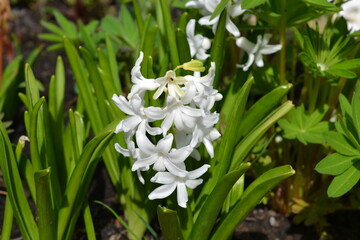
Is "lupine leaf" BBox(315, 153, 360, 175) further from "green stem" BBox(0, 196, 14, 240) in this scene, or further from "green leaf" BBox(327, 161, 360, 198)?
"green stem" BBox(0, 196, 14, 240)

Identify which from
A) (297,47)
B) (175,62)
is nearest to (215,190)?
(175,62)

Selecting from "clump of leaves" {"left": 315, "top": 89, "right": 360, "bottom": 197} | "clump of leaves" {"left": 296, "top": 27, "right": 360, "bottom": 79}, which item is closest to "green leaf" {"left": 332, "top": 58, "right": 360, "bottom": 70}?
"clump of leaves" {"left": 296, "top": 27, "right": 360, "bottom": 79}

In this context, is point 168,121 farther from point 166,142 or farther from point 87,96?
point 87,96

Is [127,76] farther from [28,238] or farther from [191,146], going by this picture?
[191,146]

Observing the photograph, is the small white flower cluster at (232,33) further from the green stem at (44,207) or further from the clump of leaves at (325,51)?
the green stem at (44,207)

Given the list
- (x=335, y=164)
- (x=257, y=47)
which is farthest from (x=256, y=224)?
(x=257, y=47)

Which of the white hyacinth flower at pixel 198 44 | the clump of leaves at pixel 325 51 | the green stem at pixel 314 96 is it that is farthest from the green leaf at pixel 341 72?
the white hyacinth flower at pixel 198 44
